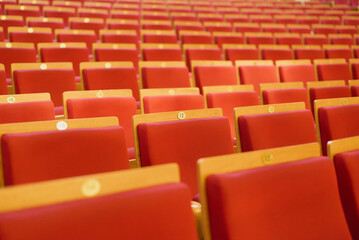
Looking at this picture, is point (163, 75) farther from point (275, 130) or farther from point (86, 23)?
point (86, 23)

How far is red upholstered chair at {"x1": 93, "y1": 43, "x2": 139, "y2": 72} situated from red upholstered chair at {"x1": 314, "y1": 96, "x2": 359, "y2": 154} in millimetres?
355

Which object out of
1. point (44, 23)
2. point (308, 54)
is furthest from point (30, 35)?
point (308, 54)

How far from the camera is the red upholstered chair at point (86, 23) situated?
80 cm

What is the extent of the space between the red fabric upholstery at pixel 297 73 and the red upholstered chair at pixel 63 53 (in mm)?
340

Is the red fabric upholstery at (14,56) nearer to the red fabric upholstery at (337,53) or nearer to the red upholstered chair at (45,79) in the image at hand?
the red upholstered chair at (45,79)

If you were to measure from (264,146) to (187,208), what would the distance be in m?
0.16

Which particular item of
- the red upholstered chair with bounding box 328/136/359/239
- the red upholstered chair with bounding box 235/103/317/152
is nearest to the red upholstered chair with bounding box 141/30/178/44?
the red upholstered chair with bounding box 235/103/317/152

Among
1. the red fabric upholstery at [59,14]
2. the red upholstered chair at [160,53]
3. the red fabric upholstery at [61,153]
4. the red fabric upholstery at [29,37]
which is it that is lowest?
the red fabric upholstery at [61,153]

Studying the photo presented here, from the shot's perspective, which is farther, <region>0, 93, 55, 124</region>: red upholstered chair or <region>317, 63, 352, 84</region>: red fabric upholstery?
<region>317, 63, 352, 84</region>: red fabric upholstery

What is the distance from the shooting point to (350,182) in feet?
0.72

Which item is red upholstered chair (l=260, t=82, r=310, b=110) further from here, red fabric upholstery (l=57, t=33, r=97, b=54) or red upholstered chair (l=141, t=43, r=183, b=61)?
red fabric upholstery (l=57, t=33, r=97, b=54)

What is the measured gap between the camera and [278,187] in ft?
0.61

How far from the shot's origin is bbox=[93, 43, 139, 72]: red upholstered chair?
23.5 inches

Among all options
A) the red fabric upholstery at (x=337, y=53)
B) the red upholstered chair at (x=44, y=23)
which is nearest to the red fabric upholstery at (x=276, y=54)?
the red fabric upholstery at (x=337, y=53)
